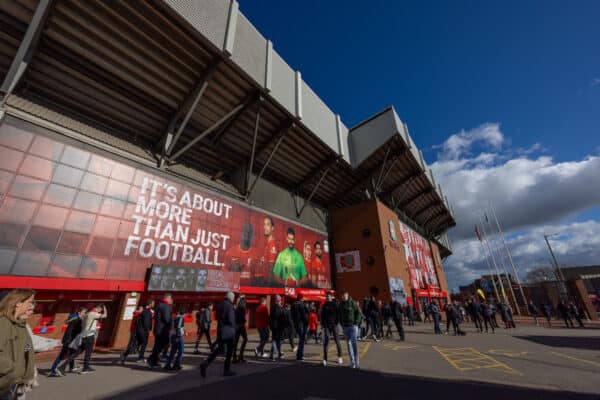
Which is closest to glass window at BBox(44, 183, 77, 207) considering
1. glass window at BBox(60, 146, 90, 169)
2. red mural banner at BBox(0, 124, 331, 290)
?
red mural banner at BBox(0, 124, 331, 290)

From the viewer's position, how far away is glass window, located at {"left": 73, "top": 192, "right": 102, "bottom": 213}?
12.3m

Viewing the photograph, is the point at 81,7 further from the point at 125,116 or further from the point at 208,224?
the point at 208,224

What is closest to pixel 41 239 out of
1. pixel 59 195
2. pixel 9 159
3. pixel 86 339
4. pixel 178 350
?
pixel 59 195

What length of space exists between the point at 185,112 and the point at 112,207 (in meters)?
7.99

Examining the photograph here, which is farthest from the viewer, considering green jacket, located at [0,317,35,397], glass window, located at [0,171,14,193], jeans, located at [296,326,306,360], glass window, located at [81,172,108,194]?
glass window, located at [81,172,108,194]

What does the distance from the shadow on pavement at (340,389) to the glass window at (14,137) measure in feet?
42.6

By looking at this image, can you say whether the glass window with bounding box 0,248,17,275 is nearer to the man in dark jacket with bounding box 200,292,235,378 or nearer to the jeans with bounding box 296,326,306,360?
the man in dark jacket with bounding box 200,292,235,378

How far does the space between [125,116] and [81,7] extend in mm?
5886

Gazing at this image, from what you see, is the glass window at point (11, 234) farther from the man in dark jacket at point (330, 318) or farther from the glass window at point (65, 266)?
the man in dark jacket at point (330, 318)

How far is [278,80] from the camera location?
1859 centimetres

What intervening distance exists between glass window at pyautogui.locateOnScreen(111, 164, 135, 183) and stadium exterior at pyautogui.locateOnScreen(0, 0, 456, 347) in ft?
0.22

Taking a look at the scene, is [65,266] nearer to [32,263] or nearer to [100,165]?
[32,263]

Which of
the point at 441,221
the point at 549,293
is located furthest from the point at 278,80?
the point at 441,221

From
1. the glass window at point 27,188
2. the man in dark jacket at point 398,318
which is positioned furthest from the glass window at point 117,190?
the man in dark jacket at point 398,318
